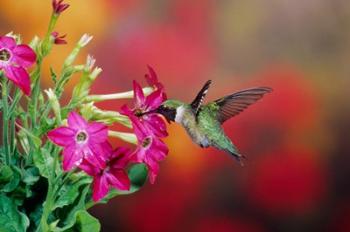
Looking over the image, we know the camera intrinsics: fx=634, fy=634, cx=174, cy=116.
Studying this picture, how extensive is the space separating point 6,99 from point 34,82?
0.04m

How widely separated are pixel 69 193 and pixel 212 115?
29cm

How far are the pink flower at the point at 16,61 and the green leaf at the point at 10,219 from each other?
161mm

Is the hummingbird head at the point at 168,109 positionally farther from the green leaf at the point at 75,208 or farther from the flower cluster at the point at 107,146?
the green leaf at the point at 75,208

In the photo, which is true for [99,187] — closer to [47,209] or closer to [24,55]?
[47,209]

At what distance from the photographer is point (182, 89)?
1639 millimetres

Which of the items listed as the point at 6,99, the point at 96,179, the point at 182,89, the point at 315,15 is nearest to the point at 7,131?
the point at 6,99

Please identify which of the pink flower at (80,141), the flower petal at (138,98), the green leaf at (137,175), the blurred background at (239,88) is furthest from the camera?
the blurred background at (239,88)

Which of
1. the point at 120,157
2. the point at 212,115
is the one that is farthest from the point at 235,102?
the point at 120,157

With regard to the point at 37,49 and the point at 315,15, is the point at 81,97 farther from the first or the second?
the point at 315,15

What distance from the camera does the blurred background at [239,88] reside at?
160 centimetres

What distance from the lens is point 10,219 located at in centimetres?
83

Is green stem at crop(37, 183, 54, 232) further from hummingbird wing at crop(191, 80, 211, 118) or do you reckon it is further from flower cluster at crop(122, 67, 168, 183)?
hummingbird wing at crop(191, 80, 211, 118)

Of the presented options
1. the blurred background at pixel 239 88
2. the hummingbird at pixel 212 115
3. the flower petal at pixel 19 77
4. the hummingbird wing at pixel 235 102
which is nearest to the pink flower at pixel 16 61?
the flower petal at pixel 19 77

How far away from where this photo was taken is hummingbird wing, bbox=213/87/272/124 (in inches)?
39.9
